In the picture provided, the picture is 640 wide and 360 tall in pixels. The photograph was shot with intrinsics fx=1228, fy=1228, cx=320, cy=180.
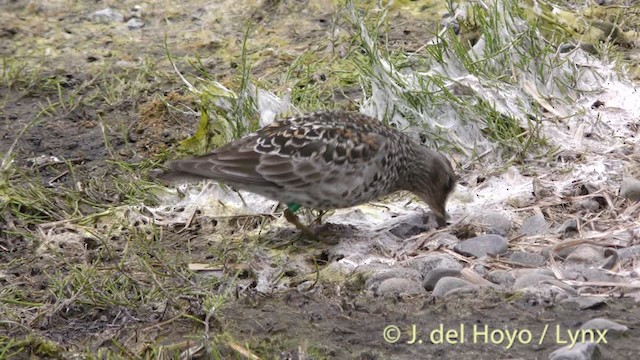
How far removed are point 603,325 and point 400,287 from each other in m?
1.14

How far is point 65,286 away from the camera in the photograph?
6.29 meters

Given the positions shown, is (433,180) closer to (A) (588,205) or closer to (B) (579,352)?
(A) (588,205)

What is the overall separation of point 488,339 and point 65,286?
2317mm

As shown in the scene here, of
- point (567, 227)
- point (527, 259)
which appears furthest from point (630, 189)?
point (527, 259)

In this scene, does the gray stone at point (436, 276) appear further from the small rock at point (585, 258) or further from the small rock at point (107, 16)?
the small rock at point (107, 16)

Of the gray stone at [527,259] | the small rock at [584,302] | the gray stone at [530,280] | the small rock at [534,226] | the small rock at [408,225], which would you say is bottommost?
the small rock at [408,225]

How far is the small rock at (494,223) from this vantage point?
21.6ft

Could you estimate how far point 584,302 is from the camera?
5.34m

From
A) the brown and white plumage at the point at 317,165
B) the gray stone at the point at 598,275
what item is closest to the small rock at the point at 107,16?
the brown and white plumage at the point at 317,165

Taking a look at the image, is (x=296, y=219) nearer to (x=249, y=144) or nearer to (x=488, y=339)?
(x=249, y=144)

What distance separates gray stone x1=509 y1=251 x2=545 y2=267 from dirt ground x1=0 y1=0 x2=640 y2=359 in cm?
57

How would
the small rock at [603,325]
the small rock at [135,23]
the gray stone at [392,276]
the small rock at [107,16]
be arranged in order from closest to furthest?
the small rock at [603,325] → the gray stone at [392,276] → the small rock at [135,23] → the small rock at [107,16]

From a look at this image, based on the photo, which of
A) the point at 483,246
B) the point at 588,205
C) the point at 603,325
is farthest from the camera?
the point at 588,205

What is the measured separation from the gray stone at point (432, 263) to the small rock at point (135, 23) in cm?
492
